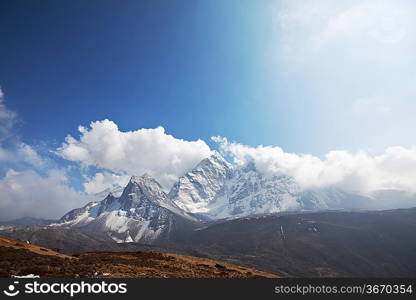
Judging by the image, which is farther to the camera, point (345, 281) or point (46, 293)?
point (345, 281)

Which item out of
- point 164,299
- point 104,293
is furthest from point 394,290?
point 104,293

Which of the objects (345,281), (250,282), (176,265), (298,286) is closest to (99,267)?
(176,265)

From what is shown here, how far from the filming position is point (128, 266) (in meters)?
44.3

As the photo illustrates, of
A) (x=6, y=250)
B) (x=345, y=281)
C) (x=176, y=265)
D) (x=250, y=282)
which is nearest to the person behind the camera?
(x=250, y=282)

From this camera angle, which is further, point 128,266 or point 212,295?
point 128,266

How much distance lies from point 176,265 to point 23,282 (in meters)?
25.1

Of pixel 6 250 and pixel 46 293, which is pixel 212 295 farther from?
pixel 6 250

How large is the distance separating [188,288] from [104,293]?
6794mm

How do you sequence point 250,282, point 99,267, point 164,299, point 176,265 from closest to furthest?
point 164,299, point 250,282, point 99,267, point 176,265

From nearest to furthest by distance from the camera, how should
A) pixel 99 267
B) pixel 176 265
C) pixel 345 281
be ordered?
pixel 345 281 → pixel 99 267 → pixel 176 265

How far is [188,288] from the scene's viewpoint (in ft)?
93.1

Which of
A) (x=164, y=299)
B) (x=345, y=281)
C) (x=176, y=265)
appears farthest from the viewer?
(x=176, y=265)

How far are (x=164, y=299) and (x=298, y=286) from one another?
1232 centimetres

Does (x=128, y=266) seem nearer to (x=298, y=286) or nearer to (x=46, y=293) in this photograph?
(x=46, y=293)
